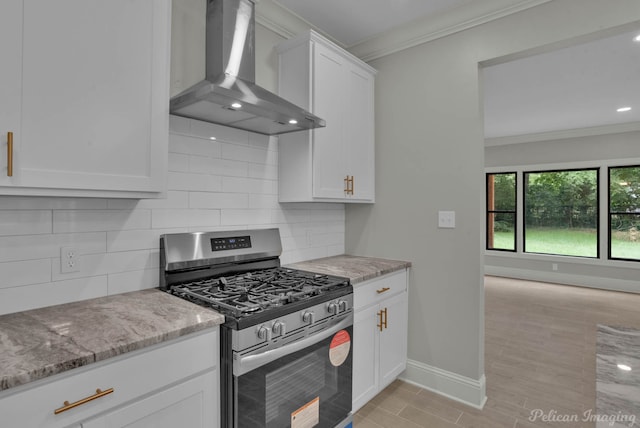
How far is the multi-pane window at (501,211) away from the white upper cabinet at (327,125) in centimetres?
573

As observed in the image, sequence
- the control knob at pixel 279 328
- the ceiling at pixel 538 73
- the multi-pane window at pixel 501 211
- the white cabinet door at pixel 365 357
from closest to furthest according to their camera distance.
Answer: the control knob at pixel 279 328, the white cabinet door at pixel 365 357, the ceiling at pixel 538 73, the multi-pane window at pixel 501 211

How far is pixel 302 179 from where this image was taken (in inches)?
92.2

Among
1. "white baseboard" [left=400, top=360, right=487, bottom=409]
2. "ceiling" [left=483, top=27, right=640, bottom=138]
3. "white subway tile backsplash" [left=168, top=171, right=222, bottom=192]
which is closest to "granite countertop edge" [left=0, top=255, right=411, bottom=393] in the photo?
"white subway tile backsplash" [left=168, top=171, right=222, bottom=192]

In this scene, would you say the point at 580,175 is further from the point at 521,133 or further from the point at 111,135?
the point at 111,135

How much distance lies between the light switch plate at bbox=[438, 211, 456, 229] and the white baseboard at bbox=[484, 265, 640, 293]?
539 cm

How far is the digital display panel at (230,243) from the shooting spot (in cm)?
199

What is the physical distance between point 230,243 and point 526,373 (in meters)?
2.65

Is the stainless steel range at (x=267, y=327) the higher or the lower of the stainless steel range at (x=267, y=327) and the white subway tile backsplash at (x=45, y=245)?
the lower

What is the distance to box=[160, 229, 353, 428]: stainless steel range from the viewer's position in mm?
1354

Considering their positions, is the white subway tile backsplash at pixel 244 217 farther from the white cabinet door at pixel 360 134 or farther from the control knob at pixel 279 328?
the control knob at pixel 279 328

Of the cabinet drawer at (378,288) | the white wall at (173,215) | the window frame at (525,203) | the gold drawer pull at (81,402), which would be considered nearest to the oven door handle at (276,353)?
the cabinet drawer at (378,288)

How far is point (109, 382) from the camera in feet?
3.44

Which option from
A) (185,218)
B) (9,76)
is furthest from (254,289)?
(9,76)

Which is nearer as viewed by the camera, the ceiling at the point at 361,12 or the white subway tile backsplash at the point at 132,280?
the white subway tile backsplash at the point at 132,280
